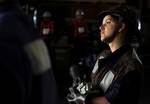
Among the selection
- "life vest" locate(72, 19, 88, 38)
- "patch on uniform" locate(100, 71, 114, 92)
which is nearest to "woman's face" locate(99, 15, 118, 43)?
"patch on uniform" locate(100, 71, 114, 92)

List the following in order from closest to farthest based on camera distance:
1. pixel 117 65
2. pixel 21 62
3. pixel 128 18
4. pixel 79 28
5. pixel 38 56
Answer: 1. pixel 21 62
2. pixel 38 56
3. pixel 117 65
4. pixel 128 18
5. pixel 79 28

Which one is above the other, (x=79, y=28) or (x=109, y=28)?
(x=109, y=28)

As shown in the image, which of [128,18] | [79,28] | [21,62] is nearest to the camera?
[21,62]

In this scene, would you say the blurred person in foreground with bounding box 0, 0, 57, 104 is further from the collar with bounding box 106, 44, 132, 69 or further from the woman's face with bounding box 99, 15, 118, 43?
the woman's face with bounding box 99, 15, 118, 43

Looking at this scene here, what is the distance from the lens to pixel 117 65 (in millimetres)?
2754

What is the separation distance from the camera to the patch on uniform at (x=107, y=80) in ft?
8.99

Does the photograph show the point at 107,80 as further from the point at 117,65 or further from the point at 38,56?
the point at 38,56

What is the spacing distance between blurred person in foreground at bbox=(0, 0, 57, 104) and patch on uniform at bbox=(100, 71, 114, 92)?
107cm

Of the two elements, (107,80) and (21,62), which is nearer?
(21,62)

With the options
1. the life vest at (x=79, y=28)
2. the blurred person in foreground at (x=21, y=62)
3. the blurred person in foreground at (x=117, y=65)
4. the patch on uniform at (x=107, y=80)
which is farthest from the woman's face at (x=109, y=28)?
the life vest at (x=79, y=28)

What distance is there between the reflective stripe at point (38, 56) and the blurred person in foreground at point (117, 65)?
1.02 m

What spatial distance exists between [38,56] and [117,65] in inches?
46.8

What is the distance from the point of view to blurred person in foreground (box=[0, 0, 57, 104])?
58.1 inches

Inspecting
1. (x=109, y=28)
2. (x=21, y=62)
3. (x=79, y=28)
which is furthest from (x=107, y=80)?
(x=79, y=28)
